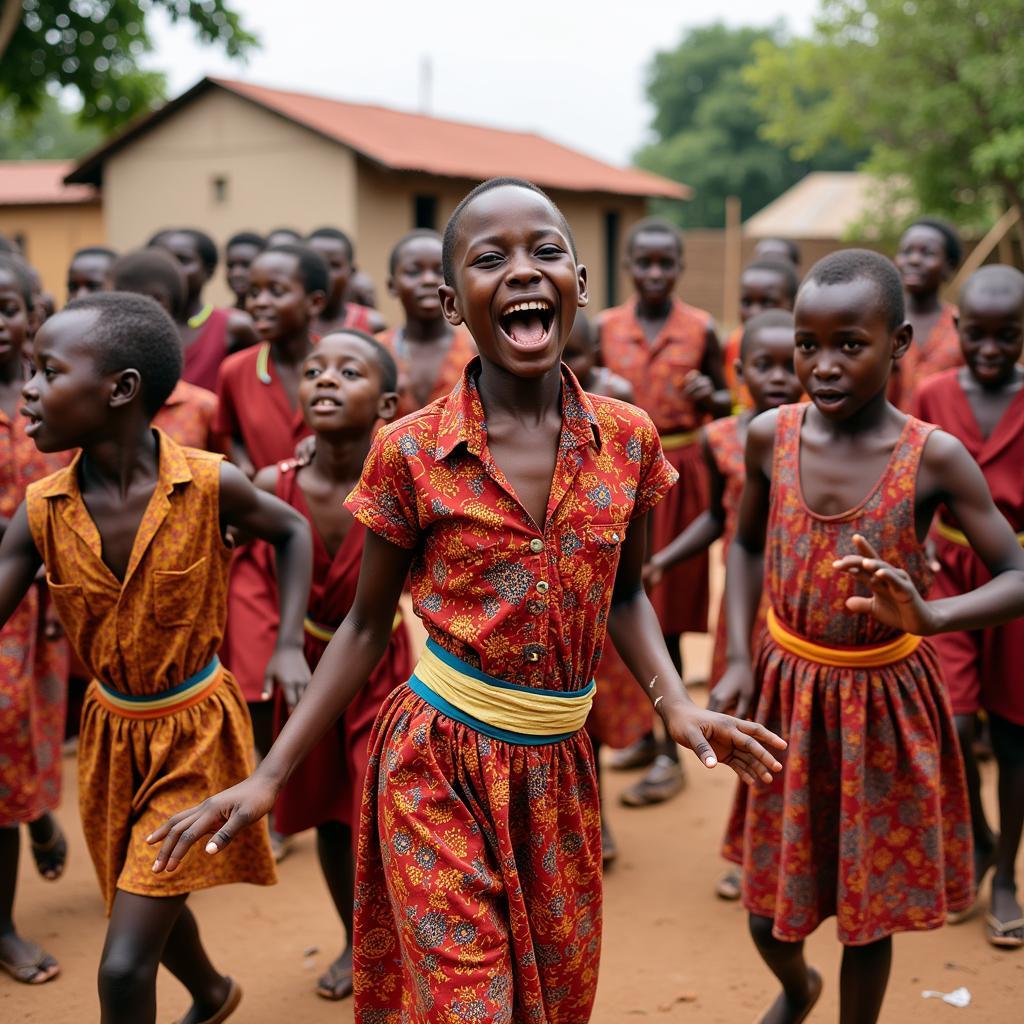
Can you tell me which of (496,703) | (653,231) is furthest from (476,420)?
(653,231)

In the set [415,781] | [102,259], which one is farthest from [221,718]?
[102,259]

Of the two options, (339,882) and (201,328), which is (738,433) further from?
(201,328)

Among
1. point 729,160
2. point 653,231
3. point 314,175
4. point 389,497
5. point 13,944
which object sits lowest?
point 13,944

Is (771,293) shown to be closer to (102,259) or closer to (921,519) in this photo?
(921,519)

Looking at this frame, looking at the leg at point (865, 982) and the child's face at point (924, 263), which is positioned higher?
the child's face at point (924, 263)

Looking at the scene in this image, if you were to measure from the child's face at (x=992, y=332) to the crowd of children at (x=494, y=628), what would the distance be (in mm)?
12

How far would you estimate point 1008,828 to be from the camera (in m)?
3.90

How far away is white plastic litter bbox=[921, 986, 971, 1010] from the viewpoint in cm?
351

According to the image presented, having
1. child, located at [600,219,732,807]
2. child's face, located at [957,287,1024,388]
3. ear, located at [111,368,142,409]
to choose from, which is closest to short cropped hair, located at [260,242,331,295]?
child, located at [600,219,732,807]

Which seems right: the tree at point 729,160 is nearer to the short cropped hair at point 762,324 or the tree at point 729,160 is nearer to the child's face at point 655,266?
the child's face at point 655,266

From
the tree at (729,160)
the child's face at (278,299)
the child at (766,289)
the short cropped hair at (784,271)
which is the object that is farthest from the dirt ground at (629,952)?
the tree at (729,160)

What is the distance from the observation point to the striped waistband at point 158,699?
2984 millimetres

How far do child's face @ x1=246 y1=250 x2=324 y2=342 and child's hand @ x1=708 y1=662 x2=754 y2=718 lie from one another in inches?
96.5

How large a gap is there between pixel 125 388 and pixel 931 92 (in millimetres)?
17303
